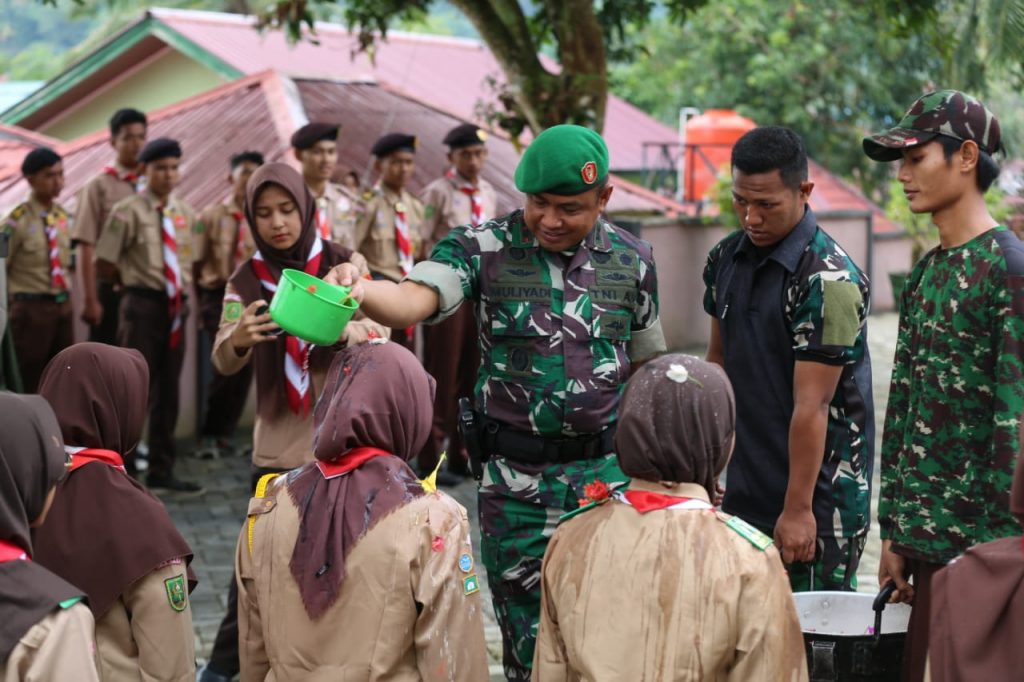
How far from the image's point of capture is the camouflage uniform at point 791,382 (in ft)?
12.6

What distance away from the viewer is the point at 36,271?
878cm

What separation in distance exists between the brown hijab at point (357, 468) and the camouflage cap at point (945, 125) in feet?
5.11

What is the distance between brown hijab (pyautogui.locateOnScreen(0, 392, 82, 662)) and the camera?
2.48 metres

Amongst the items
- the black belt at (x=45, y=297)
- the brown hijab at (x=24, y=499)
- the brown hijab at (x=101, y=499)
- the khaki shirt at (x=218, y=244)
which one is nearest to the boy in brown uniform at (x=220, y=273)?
the khaki shirt at (x=218, y=244)

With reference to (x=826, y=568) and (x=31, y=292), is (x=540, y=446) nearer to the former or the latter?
(x=826, y=568)

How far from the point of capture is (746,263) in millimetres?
4117

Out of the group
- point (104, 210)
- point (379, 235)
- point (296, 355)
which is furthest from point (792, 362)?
point (104, 210)

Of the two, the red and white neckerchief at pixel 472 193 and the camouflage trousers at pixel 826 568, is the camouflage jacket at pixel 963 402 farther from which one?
the red and white neckerchief at pixel 472 193

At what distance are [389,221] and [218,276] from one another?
4.58 ft

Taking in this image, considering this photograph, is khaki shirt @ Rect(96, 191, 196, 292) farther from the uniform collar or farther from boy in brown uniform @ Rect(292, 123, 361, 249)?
the uniform collar

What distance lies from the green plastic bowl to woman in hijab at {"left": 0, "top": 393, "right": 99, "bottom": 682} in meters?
1.00

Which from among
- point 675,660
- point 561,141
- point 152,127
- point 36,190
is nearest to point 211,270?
point 36,190

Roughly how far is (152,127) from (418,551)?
35.2 ft

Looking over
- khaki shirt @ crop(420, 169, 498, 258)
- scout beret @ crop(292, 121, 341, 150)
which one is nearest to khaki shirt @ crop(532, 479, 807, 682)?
scout beret @ crop(292, 121, 341, 150)
